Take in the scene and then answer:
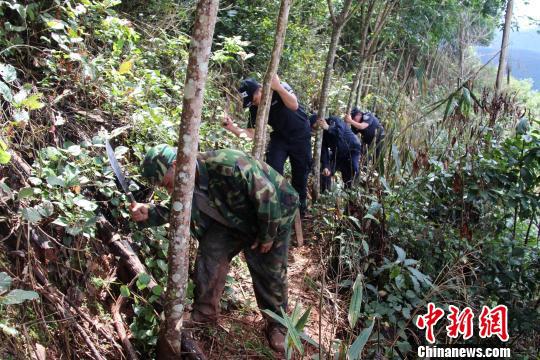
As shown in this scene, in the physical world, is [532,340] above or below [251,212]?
below

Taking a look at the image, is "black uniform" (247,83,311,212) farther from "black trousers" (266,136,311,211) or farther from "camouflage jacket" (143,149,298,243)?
"camouflage jacket" (143,149,298,243)

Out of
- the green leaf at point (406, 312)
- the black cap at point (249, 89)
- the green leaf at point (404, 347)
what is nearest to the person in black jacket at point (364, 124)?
the black cap at point (249, 89)

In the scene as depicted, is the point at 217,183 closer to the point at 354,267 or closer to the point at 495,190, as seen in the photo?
the point at 354,267

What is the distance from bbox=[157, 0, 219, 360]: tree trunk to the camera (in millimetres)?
2072

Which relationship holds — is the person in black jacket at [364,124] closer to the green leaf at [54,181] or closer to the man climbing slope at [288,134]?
the man climbing slope at [288,134]

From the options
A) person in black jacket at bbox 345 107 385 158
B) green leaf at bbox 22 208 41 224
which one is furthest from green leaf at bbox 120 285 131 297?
person in black jacket at bbox 345 107 385 158

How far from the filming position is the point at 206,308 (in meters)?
2.87

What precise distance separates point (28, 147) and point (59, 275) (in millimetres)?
837

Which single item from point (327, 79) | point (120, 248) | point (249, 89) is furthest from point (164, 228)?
point (327, 79)

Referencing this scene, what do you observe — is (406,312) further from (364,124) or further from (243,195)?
(364,124)

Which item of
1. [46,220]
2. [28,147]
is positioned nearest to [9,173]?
[28,147]

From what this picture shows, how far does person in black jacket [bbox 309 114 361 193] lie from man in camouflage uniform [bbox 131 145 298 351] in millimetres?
2673

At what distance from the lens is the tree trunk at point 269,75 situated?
141 inches

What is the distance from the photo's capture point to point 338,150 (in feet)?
18.7
